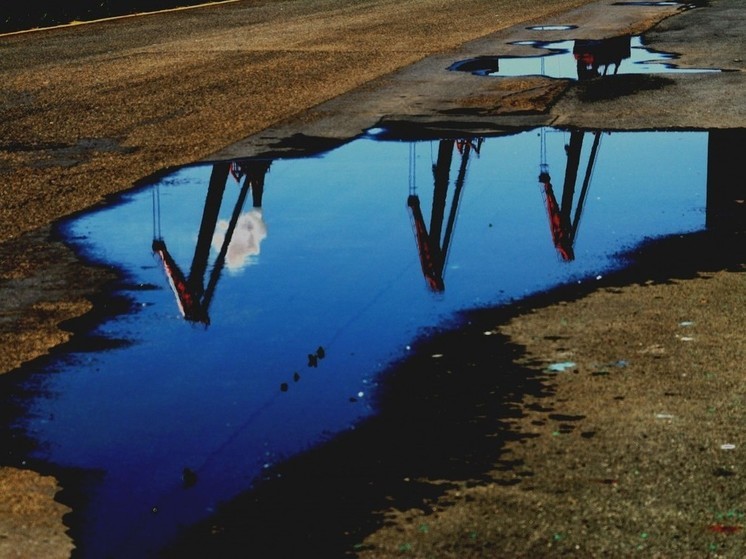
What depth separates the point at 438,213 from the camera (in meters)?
10.0

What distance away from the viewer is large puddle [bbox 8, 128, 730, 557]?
5.63 metres

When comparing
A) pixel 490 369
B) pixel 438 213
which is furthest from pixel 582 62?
pixel 490 369

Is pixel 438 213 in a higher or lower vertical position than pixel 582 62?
higher


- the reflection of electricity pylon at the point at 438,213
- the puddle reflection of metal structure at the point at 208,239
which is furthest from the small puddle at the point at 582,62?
the puddle reflection of metal structure at the point at 208,239

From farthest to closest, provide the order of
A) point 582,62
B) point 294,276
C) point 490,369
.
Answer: point 582,62, point 294,276, point 490,369

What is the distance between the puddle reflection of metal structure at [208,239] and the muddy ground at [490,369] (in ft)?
1.63

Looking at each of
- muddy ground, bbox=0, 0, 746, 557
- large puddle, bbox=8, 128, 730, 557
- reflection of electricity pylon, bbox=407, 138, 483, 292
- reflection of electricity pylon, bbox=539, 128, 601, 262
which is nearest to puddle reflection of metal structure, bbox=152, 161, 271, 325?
large puddle, bbox=8, 128, 730, 557

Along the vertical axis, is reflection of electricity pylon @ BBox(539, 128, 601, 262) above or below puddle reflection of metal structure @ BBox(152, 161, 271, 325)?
below

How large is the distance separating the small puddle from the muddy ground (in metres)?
1.30

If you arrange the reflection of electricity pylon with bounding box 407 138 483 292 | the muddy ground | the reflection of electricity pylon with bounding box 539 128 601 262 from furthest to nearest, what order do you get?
the reflection of electricity pylon with bounding box 539 128 601 262, the reflection of electricity pylon with bounding box 407 138 483 292, the muddy ground

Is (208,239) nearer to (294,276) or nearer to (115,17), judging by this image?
(294,276)

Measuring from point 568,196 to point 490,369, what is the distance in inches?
163

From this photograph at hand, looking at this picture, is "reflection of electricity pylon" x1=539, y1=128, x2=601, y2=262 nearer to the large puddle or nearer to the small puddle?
the large puddle

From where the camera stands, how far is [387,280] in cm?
829
